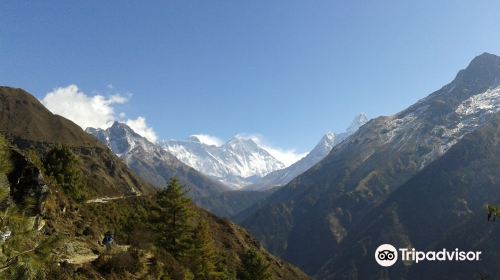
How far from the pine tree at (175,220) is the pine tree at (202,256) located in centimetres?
116

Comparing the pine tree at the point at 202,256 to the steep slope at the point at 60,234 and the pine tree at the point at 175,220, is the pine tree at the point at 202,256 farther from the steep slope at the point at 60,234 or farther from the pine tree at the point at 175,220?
the pine tree at the point at 175,220

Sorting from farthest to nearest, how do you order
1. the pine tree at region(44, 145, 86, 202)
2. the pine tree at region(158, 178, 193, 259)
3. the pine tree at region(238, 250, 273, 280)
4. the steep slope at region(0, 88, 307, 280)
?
the pine tree at region(238, 250, 273, 280)
the pine tree at region(44, 145, 86, 202)
the pine tree at region(158, 178, 193, 259)
the steep slope at region(0, 88, 307, 280)

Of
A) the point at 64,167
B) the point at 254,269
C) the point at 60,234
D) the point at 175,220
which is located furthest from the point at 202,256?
the point at 60,234

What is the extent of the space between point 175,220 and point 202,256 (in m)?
5.33

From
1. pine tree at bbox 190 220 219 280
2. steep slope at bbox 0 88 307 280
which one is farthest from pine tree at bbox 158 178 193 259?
pine tree at bbox 190 220 219 280

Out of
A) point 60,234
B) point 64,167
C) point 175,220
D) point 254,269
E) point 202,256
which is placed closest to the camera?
point 60,234

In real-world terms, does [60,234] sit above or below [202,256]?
below

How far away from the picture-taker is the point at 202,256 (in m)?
57.5

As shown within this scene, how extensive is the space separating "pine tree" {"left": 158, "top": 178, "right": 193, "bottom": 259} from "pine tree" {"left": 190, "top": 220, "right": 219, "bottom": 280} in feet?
3.81

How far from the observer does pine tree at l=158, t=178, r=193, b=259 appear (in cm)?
5425

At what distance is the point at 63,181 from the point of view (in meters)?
54.0

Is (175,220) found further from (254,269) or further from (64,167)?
(254,269)

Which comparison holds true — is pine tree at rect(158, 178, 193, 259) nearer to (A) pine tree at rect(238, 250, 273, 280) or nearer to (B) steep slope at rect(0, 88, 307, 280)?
(B) steep slope at rect(0, 88, 307, 280)

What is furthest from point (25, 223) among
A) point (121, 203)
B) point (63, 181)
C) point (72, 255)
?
point (121, 203)
